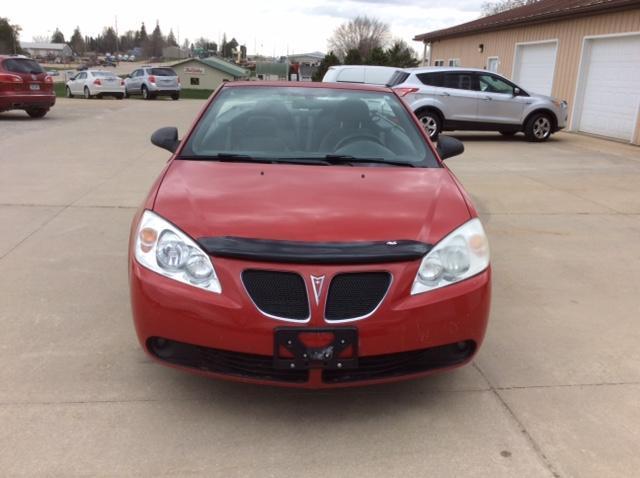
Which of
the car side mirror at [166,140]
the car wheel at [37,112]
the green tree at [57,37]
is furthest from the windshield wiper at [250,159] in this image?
the green tree at [57,37]

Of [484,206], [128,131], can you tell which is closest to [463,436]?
[484,206]

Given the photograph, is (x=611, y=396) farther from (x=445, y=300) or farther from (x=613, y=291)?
(x=613, y=291)

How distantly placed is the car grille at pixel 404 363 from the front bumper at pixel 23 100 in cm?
1578

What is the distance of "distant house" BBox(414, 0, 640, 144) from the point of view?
1380cm

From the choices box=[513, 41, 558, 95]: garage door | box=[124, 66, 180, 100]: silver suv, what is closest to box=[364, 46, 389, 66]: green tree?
box=[124, 66, 180, 100]: silver suv

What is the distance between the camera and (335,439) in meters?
2.72

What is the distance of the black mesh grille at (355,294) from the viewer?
2.57 m

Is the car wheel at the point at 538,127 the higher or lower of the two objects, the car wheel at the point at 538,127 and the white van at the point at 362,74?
the lower

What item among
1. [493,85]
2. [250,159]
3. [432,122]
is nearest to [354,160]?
[250,159]

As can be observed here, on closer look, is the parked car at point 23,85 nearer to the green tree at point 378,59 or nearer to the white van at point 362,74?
the white van at point 362,74

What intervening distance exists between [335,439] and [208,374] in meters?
0.65

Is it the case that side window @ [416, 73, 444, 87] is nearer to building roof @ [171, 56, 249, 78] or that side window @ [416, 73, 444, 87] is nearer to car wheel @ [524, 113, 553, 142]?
car wheel @ [524, 113, 553, 142]

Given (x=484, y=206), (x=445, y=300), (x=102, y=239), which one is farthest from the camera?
(x=484, y=206)

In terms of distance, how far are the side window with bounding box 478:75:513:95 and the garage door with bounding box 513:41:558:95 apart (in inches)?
162
